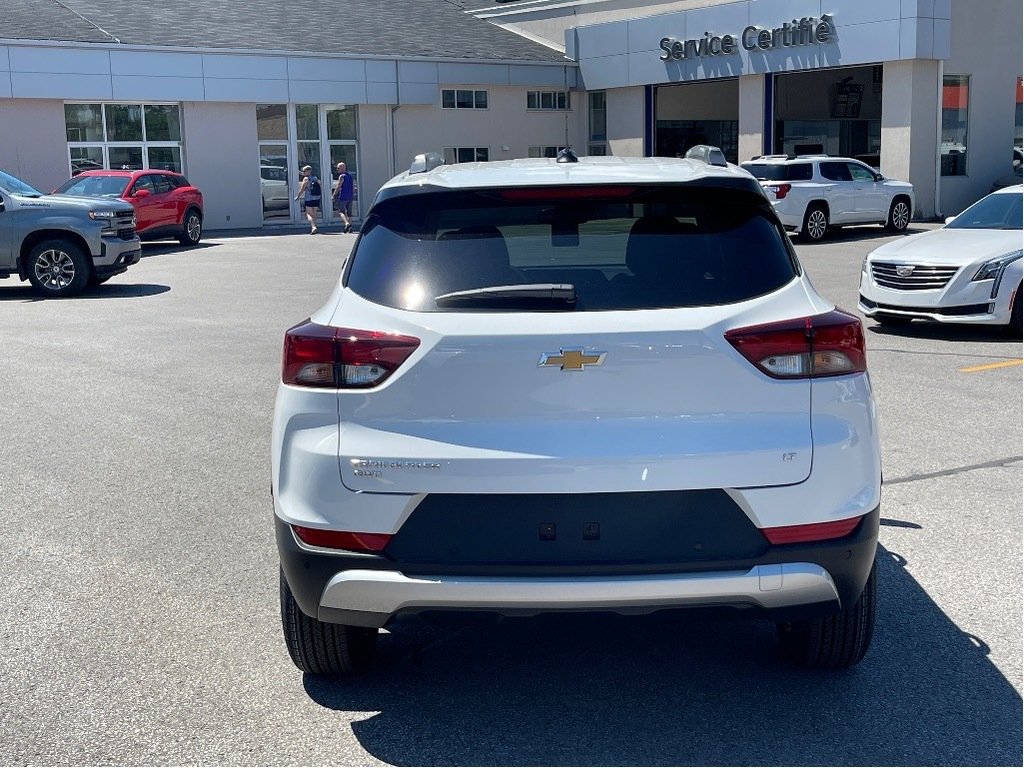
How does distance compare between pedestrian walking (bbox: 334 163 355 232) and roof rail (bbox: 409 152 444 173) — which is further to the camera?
pedestrian walking (bbox: 334 163 355 232)

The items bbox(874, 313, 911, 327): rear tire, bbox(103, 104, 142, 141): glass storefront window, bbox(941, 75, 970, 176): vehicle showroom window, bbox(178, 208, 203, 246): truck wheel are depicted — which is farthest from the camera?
bbox(103, 104, 142, 141): glass storefront window

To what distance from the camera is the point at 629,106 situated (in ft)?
133

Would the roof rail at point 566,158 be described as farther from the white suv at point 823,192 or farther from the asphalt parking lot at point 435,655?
the white suv at point 823,192

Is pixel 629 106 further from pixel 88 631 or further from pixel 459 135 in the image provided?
pixel 88 631

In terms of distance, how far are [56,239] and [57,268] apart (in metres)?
0.42

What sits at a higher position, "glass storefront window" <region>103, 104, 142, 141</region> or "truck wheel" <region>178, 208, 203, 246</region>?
"glass storefront window" <region>103, 104, 142, 141</region>

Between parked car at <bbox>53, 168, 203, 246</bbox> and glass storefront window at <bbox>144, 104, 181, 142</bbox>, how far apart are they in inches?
260

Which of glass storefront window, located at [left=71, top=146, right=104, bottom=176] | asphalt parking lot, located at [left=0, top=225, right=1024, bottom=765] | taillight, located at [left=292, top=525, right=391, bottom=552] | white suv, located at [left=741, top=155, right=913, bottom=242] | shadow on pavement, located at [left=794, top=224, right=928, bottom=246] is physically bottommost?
asphalt parking lot, located at [left=0, top=225, right=1024, bottom=765]

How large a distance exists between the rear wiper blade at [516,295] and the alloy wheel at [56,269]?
15675 millimetres

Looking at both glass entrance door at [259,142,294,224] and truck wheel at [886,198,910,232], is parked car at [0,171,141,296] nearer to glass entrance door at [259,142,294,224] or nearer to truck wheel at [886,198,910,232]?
truck wheel at [886,198,910,232]

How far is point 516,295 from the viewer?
3.71 metres

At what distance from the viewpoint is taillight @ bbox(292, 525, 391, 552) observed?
366 centimetres

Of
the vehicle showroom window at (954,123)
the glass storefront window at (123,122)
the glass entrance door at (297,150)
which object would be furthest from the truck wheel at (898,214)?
the glass storefront window at (123,122)

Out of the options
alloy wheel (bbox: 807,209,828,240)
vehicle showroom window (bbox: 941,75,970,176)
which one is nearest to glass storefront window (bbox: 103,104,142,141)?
alloy wheel (bbox: 807,209,828,240)
